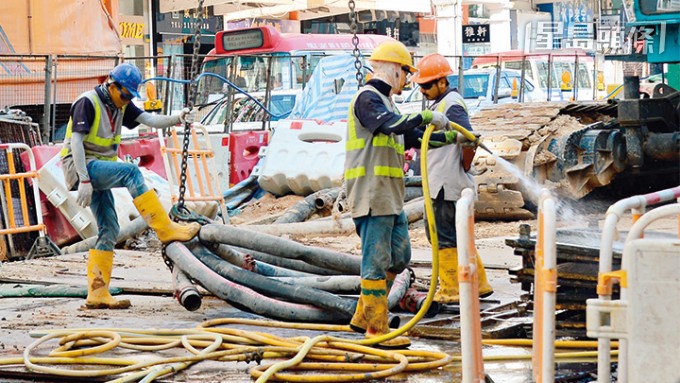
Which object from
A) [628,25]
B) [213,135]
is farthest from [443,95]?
[213,135]

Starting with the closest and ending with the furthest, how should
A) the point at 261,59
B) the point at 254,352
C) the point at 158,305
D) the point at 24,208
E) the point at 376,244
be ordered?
the point at 254,352 < the point at 376,244 < the point at 158,305 < the point at 24,208 < the point at 261,59

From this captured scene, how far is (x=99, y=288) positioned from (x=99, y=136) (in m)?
1.14

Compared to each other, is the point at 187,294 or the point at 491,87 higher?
the point at 491,87

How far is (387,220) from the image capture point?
788 centimetres

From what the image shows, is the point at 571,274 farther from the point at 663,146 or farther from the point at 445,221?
the point at 663,146

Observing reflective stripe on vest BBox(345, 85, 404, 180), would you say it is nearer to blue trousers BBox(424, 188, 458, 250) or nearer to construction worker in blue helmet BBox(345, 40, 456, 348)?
construction worker in blue helmet BBox(345, 40, 456, 348)

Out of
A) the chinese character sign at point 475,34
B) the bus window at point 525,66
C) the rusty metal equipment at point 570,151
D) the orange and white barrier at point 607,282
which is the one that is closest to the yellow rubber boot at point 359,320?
the orange and white barrier at point 607,282

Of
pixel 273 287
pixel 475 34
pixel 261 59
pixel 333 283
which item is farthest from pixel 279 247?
pixel 475 34

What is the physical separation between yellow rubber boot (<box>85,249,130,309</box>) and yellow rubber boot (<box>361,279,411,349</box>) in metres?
2.48

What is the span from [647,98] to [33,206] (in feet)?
24.1

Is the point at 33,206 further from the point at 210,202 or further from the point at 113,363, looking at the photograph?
the point at 113,363

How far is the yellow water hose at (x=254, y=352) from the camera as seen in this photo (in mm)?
6918

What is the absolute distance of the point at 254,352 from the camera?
23.8ft

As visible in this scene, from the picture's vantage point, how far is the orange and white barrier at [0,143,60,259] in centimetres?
1350
